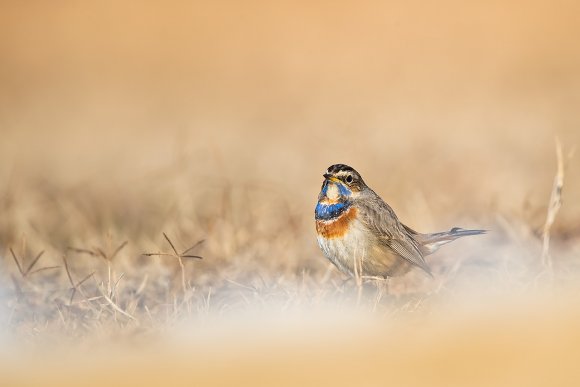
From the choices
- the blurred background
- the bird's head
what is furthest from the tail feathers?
the bird's head

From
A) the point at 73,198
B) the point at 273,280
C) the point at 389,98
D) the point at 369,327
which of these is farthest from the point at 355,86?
the point at 369,327

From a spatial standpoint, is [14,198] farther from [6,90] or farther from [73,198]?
[6,90]

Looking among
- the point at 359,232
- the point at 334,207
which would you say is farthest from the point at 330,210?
the point at 359,232

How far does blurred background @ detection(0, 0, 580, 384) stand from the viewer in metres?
7.17

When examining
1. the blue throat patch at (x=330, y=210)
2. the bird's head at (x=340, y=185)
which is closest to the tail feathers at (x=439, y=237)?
the bird's head at (x=340, y=185)

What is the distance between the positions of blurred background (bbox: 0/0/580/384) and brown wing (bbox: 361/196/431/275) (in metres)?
0.20

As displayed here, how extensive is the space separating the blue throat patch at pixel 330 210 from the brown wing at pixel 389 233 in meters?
0.12

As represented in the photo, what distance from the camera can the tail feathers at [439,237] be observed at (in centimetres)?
784

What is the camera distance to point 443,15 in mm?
18500

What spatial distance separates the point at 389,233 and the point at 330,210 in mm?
376

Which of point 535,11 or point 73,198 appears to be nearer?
point 73,198

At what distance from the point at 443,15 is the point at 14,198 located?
33.6ft

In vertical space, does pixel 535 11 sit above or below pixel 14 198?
above

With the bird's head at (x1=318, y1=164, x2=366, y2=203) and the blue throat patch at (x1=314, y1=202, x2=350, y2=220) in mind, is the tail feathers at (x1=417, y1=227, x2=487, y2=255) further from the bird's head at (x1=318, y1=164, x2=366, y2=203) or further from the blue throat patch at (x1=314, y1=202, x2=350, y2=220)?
the blue throat patch at (x1=314, y1=202, x2=350, y2=220)
